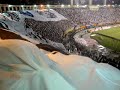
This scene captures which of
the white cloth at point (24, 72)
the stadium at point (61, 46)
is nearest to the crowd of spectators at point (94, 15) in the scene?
the stadium at point (61, 46)

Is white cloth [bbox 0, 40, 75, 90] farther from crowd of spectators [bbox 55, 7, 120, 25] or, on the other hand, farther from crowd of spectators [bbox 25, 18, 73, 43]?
crowd of spectators [bbox 55, 7, 120, 25]

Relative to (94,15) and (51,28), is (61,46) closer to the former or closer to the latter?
(51,28)

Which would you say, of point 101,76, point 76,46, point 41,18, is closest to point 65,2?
point 41,18

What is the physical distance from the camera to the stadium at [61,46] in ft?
3.47

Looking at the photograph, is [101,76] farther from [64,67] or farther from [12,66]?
[12,66]

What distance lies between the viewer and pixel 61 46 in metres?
1.77

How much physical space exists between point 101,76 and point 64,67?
244 millimetres

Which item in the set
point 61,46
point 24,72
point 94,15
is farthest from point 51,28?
point 24,72

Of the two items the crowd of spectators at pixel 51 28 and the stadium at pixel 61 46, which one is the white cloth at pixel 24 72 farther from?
the crowd of spectators at pixel 51 28

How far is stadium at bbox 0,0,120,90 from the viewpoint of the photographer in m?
1.06

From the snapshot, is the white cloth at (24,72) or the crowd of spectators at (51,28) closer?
the white cloth at (24,72)

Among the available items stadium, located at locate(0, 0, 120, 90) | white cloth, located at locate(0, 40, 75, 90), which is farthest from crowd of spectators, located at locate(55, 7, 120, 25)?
white cloth, located at locate(0, 40, 75, 90)

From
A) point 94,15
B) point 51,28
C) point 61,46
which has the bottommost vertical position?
point 61,46

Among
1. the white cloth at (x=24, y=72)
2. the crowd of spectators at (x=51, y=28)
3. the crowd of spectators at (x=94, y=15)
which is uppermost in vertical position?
the crowd of spectators at (x=94, y=15)
